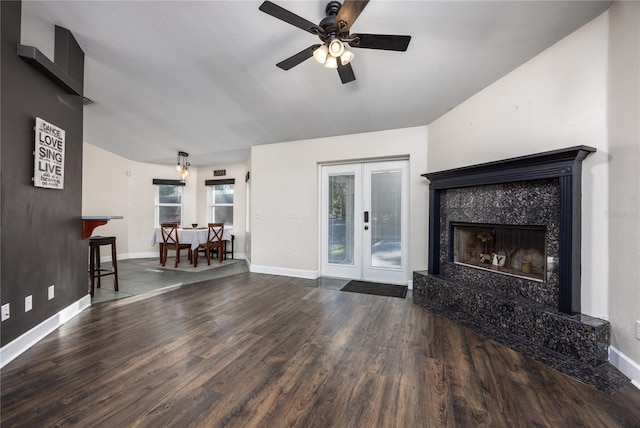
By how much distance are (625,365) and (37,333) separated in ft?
14.5

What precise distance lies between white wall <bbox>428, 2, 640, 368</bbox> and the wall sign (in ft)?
13.9

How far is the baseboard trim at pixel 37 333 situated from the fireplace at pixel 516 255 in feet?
12.2

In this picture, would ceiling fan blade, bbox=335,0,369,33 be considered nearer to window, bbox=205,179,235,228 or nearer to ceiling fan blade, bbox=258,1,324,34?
ceiling fan blade, bbox=258,1,324,34

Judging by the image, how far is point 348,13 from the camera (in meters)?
1.64

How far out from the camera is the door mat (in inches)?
143

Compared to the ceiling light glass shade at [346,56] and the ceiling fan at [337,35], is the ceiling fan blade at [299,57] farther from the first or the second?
the ceiling light glass shade at [346,56]

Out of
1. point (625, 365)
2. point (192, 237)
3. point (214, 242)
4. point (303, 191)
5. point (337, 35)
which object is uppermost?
point (337, 35)

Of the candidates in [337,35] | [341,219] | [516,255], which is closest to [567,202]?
[516,255]

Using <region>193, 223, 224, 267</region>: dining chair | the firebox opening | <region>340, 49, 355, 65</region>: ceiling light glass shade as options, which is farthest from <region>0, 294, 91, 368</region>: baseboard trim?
the firebox opening

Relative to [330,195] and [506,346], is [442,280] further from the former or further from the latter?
[330,195]

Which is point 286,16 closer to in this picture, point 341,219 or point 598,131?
point 598,131

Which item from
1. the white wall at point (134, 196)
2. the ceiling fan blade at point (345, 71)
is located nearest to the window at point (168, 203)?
the white wall at point (134, 196)

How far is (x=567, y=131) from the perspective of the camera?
2098mm

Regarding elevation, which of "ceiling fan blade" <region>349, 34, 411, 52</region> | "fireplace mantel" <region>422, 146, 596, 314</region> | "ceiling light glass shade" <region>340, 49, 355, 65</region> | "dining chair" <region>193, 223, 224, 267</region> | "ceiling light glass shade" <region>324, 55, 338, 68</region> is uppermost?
"ceiling fan blade" <region>349, 34, 411, 52</region>
